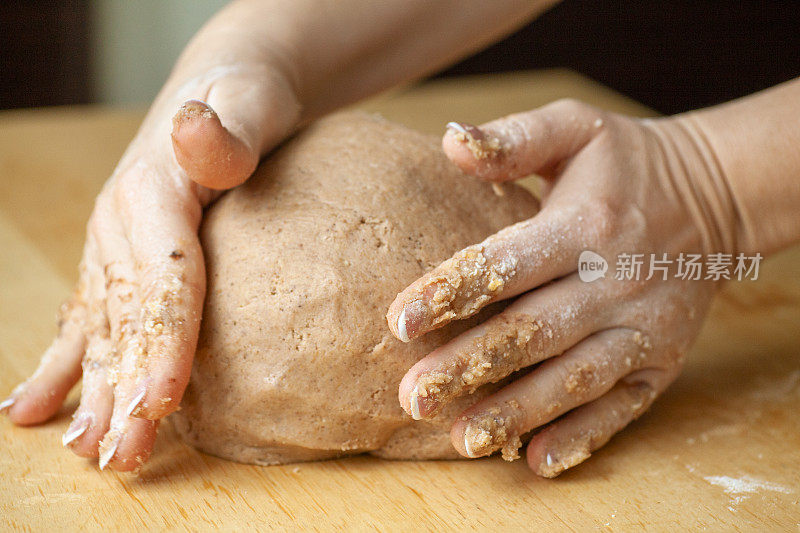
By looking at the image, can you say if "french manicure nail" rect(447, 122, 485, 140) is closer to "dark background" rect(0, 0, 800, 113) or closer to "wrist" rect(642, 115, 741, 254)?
"wrist" rect(642, 115, 741, 254)

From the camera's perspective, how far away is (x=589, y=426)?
1.35 metres

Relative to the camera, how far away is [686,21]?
Result: 414cm

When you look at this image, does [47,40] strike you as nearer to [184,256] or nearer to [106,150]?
[106,150]

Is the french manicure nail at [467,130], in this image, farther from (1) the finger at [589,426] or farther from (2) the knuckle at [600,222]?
(1) the finger at [589,426]

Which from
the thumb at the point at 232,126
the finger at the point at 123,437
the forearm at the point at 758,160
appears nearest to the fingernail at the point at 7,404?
the finger at the point at 123,437

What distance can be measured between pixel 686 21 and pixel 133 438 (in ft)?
12.1

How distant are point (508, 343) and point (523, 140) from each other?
34cm

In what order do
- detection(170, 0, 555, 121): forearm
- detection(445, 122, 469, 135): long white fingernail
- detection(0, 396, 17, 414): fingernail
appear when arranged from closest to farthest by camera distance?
detection(445, 122, 469, 135): long white fingernail
detection(0, 396, 17, 414): fingernail
detection(170, 0, 555, 121): forearm

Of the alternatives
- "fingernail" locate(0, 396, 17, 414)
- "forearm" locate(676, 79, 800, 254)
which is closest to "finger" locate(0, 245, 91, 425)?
"fingernail" locate(0, 396, 17, 414)

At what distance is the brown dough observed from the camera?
49.9 inches

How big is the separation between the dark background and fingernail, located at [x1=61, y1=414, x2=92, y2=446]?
10.7 ft

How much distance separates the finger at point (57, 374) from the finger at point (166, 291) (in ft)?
0.79

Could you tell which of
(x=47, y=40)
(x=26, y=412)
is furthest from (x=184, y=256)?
(x=47, y=40)

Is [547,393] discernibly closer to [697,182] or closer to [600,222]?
[600,222]
